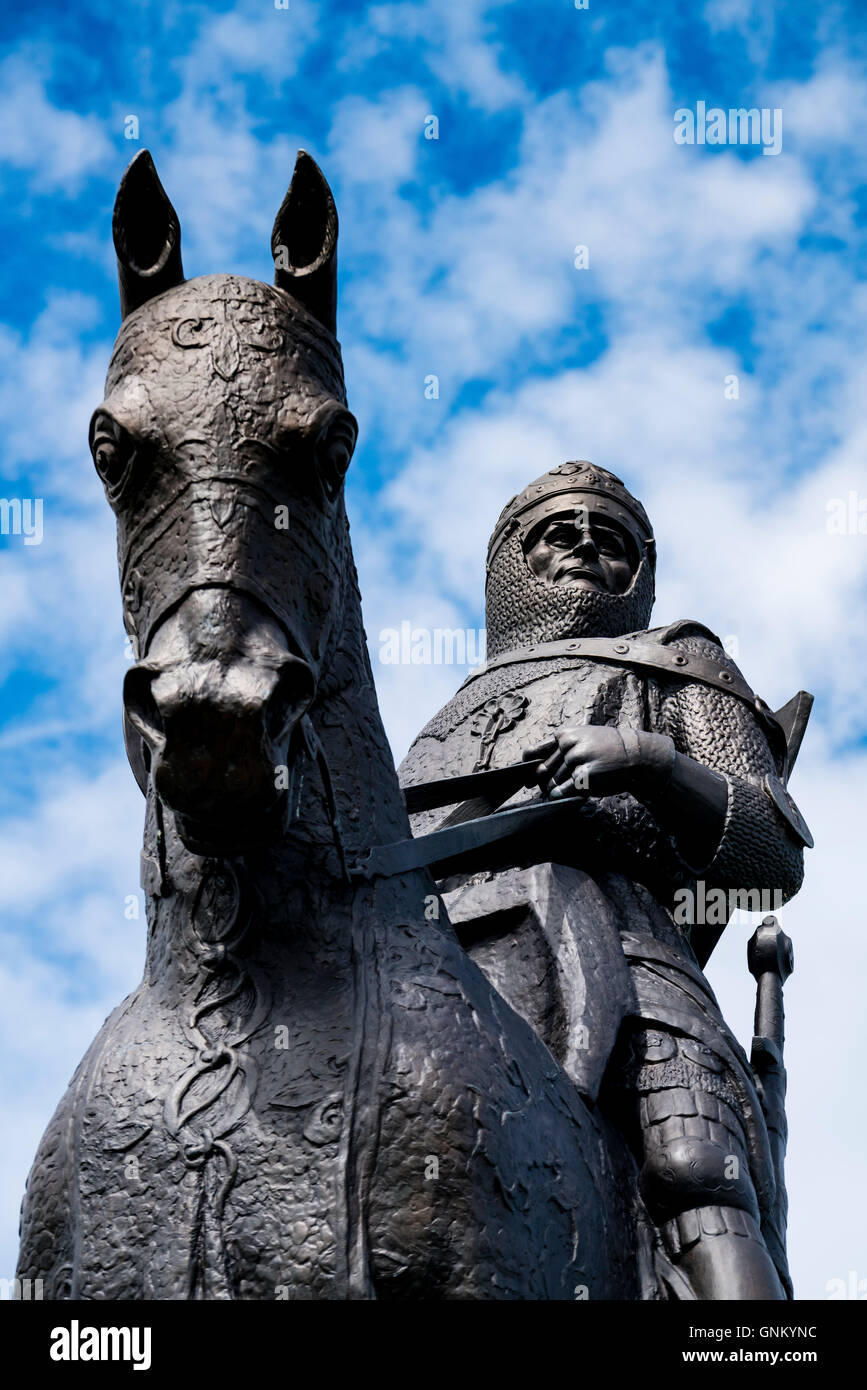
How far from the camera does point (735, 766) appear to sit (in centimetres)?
732

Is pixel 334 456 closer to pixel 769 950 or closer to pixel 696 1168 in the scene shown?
pixel 696 1168

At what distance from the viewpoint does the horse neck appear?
480cm

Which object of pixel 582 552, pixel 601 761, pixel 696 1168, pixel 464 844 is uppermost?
pixel 582 552

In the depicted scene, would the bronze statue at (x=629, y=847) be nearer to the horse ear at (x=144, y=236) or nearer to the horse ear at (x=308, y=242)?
the horse ear at (x=308, y=242)

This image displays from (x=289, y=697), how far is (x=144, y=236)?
1.61 meters

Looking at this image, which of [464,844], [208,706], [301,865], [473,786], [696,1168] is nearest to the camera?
[208,706]

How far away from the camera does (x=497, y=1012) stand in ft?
16.5

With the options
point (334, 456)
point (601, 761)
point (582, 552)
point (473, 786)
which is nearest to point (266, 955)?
point (334, 456)

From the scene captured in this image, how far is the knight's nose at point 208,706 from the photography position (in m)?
4.13

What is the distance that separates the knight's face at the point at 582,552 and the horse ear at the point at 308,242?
3.29 meters

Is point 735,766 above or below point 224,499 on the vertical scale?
above

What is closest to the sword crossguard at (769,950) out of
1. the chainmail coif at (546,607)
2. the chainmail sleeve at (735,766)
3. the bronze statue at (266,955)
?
the chainmail sleeve at (735,766)

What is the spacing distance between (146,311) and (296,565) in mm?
936
